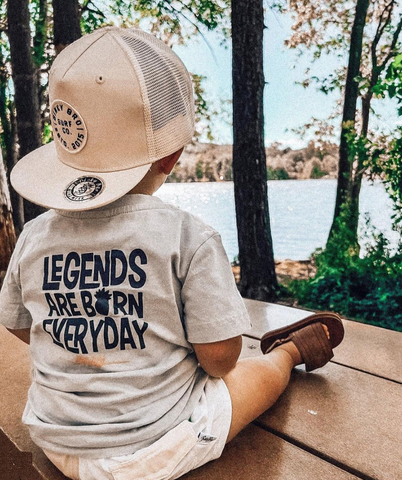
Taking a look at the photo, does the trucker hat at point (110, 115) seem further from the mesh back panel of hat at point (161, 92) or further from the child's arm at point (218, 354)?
the child's arm at point (218, 354)

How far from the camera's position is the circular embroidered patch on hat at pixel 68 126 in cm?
102

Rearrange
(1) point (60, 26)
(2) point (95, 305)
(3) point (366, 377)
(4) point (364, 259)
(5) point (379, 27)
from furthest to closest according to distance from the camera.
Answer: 1. (5) point (379, 27)
2. (4) point (364, 259)
3. (1) point (60, 26)
4. (3) point (366, 377)
5. (2) point (95, 305)

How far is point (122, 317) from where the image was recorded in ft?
3.32

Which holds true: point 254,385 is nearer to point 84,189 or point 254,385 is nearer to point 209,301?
point 209,301

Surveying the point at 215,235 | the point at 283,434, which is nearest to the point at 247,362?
the point at 283,434

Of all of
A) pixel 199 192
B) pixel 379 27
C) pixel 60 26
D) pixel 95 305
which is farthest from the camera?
pixel 199 192

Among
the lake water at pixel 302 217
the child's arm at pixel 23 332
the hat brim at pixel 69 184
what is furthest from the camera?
the lake water at pixel 302 217

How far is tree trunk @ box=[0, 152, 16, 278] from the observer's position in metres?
3.19

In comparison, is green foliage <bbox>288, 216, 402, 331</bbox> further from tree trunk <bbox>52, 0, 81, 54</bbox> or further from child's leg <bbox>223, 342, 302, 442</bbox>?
tree trunk <bbox>52, 0, 81, 54</bbox>

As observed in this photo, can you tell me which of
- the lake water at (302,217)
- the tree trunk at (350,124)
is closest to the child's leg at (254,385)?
the lake water at (302,217)

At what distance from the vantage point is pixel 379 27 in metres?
6.53

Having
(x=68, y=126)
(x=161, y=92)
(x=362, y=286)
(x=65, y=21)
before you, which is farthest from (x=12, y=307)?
(x=362, y=286)

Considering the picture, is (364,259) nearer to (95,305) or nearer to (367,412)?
(367,412)

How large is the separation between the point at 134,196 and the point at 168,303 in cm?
26
